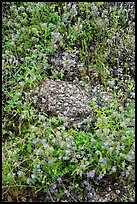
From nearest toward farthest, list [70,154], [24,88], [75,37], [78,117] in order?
[70,154] → [78,117] → [24,88] → [75,37]

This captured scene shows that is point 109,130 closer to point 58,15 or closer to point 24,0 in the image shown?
point 58,15

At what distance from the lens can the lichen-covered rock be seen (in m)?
3.64

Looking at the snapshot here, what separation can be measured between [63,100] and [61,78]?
312 millimetres

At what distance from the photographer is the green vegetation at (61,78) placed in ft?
10.6

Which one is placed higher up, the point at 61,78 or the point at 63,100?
the point at 61,78

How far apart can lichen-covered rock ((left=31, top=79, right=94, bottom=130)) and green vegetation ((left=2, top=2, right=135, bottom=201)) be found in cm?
7

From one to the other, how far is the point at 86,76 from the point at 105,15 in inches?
30.9

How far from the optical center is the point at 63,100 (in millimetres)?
3746

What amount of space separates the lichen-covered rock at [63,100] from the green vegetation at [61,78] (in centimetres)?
7

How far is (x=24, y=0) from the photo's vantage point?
14.6 ft

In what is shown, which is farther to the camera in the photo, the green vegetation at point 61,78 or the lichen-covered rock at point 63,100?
the lichen-covered rock at point 63,100

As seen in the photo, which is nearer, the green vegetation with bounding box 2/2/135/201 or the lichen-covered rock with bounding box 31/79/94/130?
the green vegetation with bounding box 2/2/135/201

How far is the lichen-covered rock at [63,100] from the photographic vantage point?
3645 mm

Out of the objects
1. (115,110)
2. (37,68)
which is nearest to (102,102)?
(115,110)
